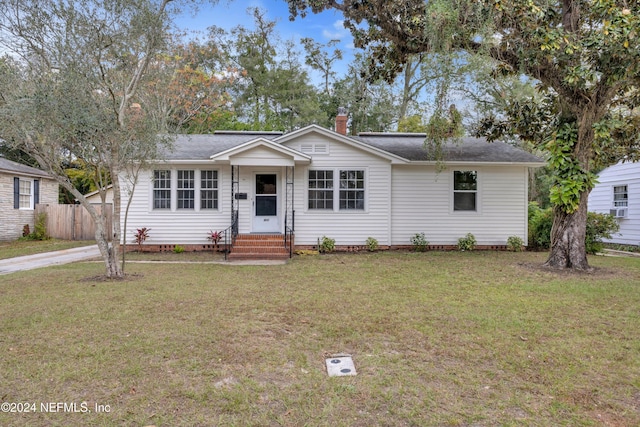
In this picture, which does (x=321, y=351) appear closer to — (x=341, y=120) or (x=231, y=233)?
(x=231, y=233)

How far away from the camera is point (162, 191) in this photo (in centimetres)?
Result: 1252

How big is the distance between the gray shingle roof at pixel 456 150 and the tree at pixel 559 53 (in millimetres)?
2153

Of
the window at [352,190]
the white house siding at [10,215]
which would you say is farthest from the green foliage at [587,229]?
the white house siding at [10,215]

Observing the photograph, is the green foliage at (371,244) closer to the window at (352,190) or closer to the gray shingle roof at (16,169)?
the window at (352,190)

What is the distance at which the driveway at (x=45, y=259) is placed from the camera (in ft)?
32.2

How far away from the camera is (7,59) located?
23.9ft

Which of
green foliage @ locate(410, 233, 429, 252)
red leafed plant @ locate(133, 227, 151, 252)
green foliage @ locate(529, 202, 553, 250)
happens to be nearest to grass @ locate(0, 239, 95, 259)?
red leafed plant @ locate(133, 227, 151, 252)

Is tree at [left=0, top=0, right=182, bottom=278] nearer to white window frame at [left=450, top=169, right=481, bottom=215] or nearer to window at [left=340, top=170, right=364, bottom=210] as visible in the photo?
window at [left=340, top=170, right=364, bottom=210]

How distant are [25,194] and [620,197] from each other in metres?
27.2

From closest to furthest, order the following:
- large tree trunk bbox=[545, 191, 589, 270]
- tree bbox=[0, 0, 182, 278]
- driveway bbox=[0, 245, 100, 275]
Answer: tree bbox=[0, 0, 182, 278] → large tree trunk bbox=[545, 191, 589, 270] → driveway bbox=[0, 245, 100, 275]

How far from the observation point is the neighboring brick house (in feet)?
54.0

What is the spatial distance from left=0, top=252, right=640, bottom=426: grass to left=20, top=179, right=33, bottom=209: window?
12678 mm

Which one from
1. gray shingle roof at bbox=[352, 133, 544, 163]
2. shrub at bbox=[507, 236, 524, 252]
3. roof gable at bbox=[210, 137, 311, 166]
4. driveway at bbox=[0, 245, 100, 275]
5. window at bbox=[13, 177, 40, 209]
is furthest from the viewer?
window at bbox=[13, 177, 40, 209]

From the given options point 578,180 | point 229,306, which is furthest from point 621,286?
point 229,306
